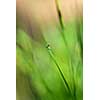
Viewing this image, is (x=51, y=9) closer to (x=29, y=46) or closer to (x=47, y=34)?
(x=47, y=34)

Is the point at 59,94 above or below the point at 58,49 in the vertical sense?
below
